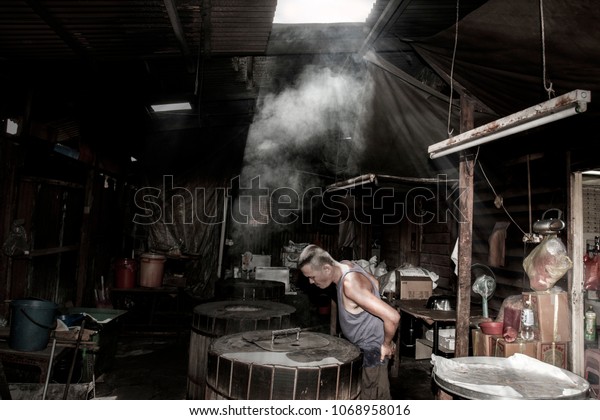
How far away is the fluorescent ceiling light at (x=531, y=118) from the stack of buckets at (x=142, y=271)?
8.29 metres

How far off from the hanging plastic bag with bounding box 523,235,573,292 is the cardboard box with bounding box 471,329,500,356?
87 centimetres

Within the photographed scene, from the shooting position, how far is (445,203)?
9.14 meters

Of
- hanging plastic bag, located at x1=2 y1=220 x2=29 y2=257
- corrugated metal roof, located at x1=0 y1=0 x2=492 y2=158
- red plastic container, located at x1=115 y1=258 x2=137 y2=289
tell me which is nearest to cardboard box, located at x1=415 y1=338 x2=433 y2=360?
corrugated metal roof, located at x1=0 y1=0 x2=492 y2=158

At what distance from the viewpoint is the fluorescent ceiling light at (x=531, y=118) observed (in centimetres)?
238

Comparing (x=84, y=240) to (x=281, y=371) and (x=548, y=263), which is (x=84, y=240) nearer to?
(x=281, y=371)

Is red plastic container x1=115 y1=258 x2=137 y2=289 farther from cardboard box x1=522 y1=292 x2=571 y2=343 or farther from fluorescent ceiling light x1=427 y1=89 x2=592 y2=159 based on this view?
cardboard box x1=522 y1=292 x2=571 y2=343

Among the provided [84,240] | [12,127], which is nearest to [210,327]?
[12,127]

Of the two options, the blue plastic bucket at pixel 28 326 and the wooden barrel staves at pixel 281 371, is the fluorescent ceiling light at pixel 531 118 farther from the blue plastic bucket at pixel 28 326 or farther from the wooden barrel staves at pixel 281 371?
the blue plastic bucket at pixel 28 326

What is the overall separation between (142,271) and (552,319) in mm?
8824

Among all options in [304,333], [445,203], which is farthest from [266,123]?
[304,333]

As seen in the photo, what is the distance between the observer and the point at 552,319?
15.0 feet

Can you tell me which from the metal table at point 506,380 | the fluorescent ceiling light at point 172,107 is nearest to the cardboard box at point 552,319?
the metal table at point 506,380

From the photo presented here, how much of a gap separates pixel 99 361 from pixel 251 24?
5.55 meters

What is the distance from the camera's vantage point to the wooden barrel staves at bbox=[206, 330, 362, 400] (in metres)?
3.17
